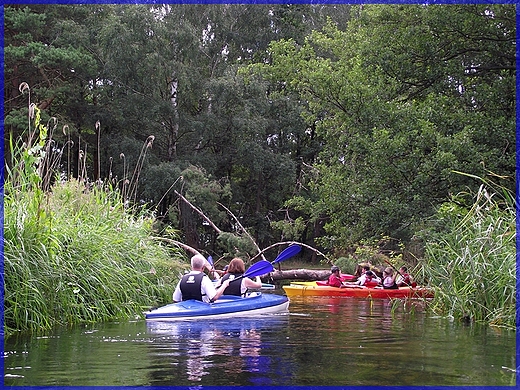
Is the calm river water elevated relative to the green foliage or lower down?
lower down

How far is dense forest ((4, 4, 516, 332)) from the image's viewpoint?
13.8 metres

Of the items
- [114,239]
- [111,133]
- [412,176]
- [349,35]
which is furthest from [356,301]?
[111,133]

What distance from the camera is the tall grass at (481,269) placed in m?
7.70

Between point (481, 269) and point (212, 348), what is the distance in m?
3.39

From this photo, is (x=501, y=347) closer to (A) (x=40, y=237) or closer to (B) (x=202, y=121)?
(A) (x=40, y=237)

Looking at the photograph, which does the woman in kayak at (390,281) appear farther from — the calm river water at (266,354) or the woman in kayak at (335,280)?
the calm river water at (266,354)

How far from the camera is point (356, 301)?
12.5 m

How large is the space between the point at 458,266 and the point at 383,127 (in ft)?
22.3

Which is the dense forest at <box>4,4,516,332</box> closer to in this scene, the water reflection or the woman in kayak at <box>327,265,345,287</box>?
the woman in kayak at <box>327,265,345,287</box>

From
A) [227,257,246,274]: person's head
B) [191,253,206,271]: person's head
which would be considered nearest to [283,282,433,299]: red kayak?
[227,257,246,274]: person's head

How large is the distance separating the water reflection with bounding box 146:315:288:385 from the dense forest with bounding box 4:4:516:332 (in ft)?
9.73

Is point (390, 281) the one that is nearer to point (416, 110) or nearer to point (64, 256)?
point (416, 110)

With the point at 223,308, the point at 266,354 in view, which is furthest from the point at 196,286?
the point at 266,354

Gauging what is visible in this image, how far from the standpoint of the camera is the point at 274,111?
90.0 feet
